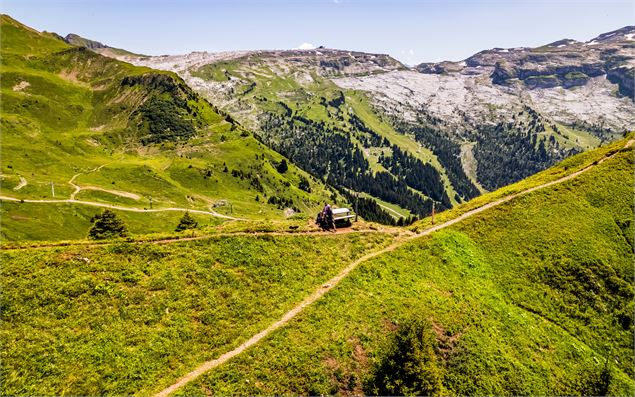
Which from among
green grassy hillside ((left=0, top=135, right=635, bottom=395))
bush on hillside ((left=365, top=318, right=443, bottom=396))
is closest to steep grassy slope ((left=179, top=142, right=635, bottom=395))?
green grassy hillside ((left=0, top=135, right=635, bottom=395))

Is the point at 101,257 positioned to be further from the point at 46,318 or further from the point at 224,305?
the point at 224,305

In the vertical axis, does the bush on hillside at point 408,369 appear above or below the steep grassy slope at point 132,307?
below

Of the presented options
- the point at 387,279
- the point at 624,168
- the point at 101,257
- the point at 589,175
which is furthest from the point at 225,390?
the point at 624,168

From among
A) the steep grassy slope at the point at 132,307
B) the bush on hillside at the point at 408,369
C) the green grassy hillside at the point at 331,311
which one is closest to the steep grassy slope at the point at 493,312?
the green grassy hillside at the point at 331,311

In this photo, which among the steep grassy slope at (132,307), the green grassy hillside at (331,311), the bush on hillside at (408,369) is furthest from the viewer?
the green grassy hillside at (331,311)

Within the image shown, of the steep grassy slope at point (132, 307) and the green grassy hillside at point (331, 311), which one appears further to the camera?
the green grassy hillside at point (331, 311)

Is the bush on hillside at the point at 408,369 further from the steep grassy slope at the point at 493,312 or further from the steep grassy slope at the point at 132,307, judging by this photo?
the steep grassy slope at the point at 132,307

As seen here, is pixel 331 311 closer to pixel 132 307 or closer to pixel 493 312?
pixel 132 307

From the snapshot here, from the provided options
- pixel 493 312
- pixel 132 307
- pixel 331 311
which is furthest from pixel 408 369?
pixel 132 307
